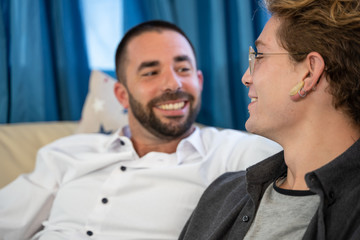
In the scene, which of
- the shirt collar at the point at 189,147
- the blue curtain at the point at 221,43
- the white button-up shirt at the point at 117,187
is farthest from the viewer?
the blue curtain at the point at 221,43

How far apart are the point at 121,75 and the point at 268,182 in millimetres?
1018

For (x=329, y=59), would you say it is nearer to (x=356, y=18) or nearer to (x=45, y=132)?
(x=356, y=18)

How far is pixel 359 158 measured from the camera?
102 centimetres

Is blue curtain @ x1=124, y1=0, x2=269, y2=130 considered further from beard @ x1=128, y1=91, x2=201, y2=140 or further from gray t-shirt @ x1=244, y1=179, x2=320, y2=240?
gray t-shirt @ x1=244, y1=179, x2=320, y2=240

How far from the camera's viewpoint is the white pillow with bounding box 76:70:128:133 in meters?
2.21

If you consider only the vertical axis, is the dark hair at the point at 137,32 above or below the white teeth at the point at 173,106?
above

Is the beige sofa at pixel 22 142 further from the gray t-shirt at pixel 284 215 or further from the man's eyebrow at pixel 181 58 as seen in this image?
the gray t-shirt at pixel 284 215

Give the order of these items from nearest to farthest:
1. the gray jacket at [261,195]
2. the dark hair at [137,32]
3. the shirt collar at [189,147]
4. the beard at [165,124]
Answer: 1. the gray jacket at [261,195]
2. the shirt collar at [189,147]
3. the beard at [165,124]
4. the dark hair at [137,32]

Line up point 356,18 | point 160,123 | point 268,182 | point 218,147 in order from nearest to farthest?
point 356,18, point 268,182, point 218,147, point 160,123

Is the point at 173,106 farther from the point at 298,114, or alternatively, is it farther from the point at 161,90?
the point at 298,114

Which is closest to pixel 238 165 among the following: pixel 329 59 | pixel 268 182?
pixel 268 182

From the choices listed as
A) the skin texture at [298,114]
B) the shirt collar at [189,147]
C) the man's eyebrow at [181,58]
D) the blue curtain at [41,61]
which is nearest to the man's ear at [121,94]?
the man's eyebrow at [181,58]

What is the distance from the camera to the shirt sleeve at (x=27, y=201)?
5.76 feet

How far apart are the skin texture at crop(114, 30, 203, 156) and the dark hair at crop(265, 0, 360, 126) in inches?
30.7
